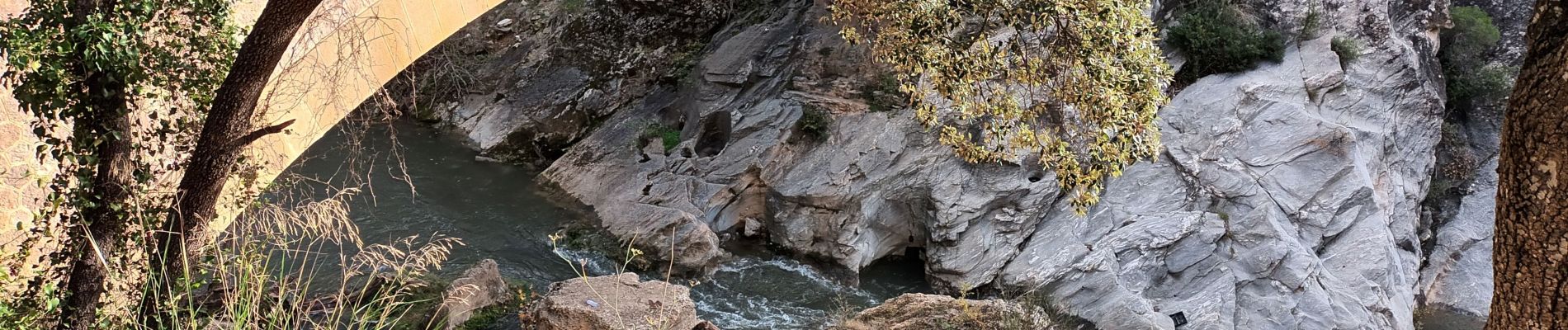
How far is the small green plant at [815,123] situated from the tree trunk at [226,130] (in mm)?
7634

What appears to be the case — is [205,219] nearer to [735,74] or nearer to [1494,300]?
[1494,300]

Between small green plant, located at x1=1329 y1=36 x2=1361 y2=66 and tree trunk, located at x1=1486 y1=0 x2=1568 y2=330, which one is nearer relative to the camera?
tree trunk, located at x1=1486 y1=0 x2=1568 y2=330

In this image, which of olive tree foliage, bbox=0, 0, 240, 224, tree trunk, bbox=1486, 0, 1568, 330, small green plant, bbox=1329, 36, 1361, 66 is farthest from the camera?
small green plant, bbox=1329, 36, 1361, 66

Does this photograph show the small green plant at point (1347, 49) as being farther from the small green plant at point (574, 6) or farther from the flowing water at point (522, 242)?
the small green plant at point (574, 6)

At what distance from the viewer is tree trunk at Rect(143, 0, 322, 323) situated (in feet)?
13.1

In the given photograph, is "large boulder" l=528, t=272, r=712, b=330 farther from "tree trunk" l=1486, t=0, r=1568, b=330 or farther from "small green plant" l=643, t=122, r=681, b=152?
"tree trunk" l=1486, t=0, r=1568, b=330

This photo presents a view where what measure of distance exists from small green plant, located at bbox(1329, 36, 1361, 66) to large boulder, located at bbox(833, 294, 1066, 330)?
6.56 meters

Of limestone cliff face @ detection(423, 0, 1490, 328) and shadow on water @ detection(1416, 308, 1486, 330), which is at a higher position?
limestone cliff face @ detection(423, 0, 1490, 328)

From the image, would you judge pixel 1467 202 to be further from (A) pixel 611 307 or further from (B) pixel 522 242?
(B) pixel 522 242

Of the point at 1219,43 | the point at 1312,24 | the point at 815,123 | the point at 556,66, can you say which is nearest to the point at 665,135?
the point at 815,123

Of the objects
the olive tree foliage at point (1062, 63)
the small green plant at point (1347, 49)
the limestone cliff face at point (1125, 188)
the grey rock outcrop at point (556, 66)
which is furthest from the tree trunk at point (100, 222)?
the small green plant at point (1347, 49)

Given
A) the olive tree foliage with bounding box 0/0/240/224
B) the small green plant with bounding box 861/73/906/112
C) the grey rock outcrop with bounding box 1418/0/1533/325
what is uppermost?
the olive tree foliage with bounding box 0/0/240/224

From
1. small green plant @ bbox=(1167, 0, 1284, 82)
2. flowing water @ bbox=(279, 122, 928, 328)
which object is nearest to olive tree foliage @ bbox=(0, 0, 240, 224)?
flowing water @ bbox=(279, 122, 928, 328)

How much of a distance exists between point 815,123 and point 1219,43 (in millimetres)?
4945
